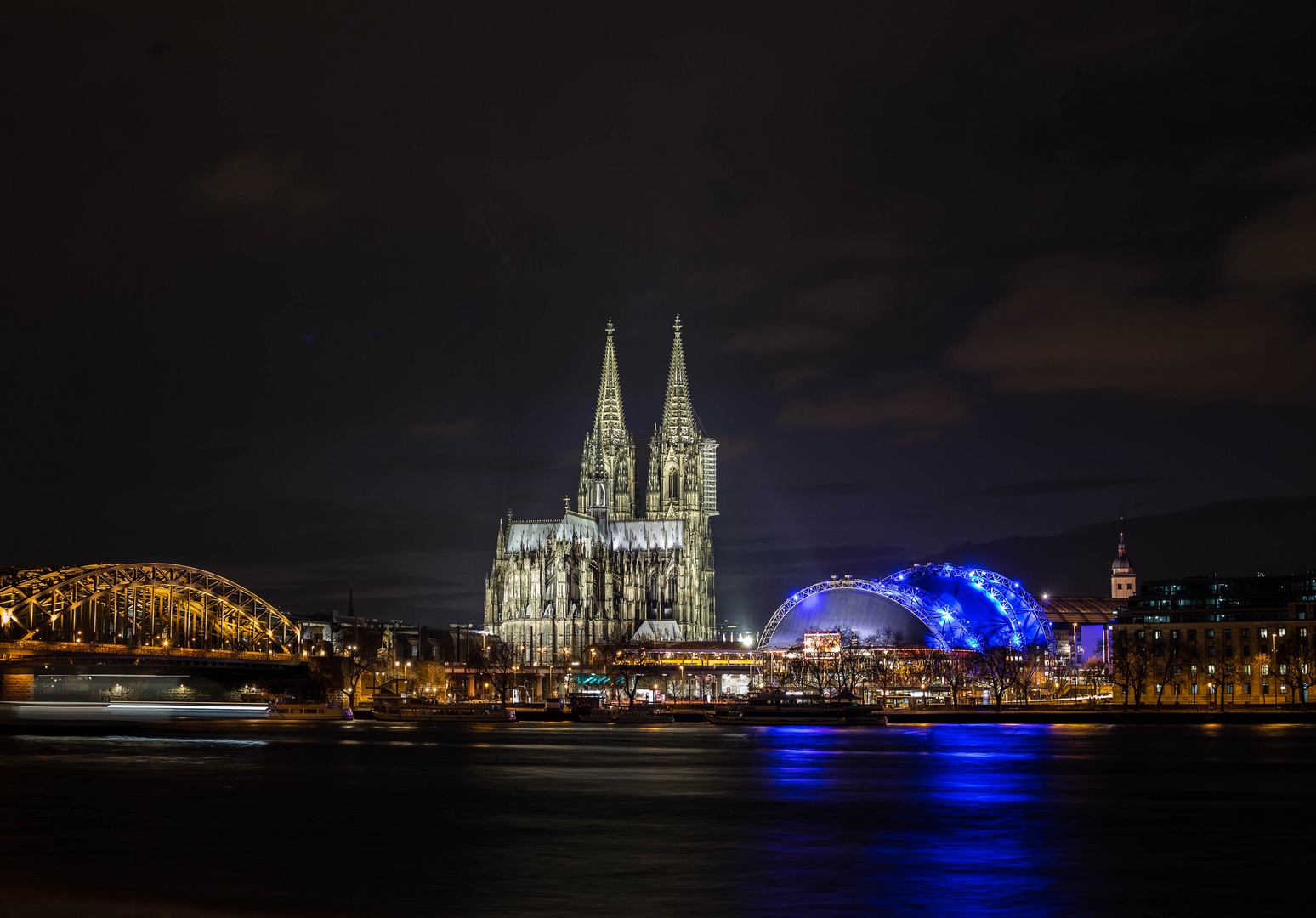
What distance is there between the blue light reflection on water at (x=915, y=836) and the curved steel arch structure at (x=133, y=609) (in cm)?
10221

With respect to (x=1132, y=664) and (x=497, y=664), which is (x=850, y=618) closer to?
(x=1132, y=664)

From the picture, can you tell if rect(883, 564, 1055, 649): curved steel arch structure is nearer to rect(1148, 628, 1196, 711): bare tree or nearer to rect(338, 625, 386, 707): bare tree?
rect(1148, 628, 1196, 711): bare tree

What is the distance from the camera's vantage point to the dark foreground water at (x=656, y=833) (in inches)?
1026

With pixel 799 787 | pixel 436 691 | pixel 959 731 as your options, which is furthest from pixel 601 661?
pixel 799 787

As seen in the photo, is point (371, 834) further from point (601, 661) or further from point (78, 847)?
point (601, 661)

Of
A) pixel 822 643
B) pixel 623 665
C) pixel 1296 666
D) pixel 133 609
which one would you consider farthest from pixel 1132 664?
pixel 133 609

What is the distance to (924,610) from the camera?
175 m

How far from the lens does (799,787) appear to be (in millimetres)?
51656

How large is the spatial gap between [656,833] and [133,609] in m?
133

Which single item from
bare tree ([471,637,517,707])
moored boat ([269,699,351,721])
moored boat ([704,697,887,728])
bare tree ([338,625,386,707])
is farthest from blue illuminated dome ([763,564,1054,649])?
moored boat ([269,699,351,721])

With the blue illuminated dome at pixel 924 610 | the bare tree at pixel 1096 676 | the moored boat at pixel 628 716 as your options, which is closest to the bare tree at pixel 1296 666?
the bare tree at pixel 1096 676

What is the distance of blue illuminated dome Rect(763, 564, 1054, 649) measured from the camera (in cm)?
17562

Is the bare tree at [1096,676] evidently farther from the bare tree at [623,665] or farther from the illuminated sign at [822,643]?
the bare tree at [623,665]

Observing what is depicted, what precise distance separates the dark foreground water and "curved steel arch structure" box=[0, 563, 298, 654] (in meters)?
80.5
